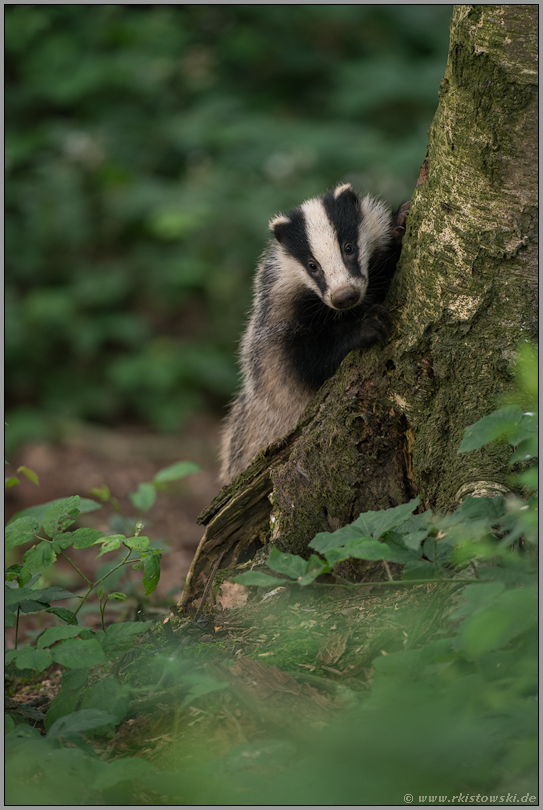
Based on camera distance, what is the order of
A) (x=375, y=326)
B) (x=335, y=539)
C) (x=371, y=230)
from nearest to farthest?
(x=335, y=539) → (x=375, y=326) → (x=371, y=230)

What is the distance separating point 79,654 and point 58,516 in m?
0.53

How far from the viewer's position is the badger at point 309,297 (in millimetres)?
3402

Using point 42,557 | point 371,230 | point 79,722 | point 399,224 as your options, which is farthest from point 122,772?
point 399,224

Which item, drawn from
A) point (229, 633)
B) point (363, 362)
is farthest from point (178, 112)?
point (229, 633)

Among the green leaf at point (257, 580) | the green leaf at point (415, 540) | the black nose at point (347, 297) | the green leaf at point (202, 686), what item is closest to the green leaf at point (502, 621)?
the green leaf at point (415, 540)

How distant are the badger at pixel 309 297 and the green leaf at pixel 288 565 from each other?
4.47 feet

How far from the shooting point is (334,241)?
138 inches

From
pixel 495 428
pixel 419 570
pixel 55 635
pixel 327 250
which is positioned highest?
pixel 327 250

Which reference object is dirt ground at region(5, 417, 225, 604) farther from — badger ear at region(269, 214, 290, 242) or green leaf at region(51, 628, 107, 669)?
green leaf at region(51, 628, 107, 669)

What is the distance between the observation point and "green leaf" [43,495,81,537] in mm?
2438

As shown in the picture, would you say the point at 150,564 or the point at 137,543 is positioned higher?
the point at 137,543

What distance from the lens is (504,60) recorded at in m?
2.37

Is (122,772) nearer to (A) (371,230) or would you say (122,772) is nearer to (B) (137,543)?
(B) (137,543)

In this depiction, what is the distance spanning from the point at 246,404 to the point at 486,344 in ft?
5.90
